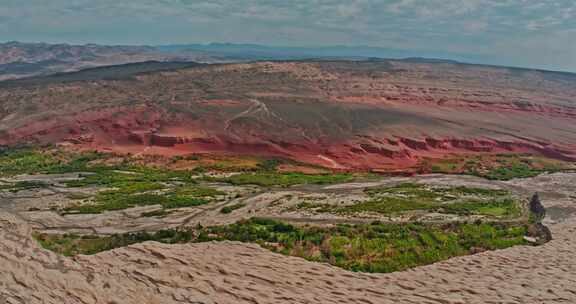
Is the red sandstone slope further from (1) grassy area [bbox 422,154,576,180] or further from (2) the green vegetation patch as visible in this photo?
(2) the green vegetation patch

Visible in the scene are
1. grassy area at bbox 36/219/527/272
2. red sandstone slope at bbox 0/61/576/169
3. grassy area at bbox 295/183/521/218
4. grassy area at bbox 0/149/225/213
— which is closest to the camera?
grassy area at bbox 36/219/527/272

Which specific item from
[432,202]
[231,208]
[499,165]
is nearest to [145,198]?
[231,208]

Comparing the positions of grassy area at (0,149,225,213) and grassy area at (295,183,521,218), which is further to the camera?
grassy area at (0,149,225,213)

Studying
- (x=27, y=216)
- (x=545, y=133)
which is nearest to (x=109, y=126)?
(x=27, y=216)

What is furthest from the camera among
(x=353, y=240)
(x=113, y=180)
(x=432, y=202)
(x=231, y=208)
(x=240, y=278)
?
(x=113, y=180)

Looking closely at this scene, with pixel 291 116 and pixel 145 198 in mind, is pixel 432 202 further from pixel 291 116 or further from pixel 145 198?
pixel 291 116

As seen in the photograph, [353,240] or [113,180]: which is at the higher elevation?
[353,240]

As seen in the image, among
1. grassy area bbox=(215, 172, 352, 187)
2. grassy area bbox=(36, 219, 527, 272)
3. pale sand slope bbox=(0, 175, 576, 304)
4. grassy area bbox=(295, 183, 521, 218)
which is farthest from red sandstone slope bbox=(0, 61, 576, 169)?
pale sand slope bbox=(0, 175, 576, 304)
